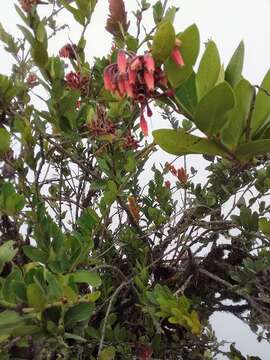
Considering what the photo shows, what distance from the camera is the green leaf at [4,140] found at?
928mm

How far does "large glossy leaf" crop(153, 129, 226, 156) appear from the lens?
1.78ft

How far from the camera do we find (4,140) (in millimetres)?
945

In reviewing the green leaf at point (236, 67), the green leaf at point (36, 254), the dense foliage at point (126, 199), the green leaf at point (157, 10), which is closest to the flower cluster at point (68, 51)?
the dense foliage at point (126, 199)

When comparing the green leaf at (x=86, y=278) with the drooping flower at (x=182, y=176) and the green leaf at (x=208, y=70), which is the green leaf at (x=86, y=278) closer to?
the green leaf at (x=208, y=70)

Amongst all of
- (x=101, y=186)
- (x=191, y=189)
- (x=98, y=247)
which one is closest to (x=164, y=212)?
(x=191, y=189)

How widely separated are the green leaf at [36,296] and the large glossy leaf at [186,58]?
31 cm

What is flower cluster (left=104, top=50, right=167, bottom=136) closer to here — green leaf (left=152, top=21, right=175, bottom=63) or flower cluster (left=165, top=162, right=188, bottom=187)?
green leaf (left=152, top=21, right=175, bottom=63)

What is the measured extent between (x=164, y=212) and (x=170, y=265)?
0.67 ft

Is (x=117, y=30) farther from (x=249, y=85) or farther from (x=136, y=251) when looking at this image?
(x=249, y=85)

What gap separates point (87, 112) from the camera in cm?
109

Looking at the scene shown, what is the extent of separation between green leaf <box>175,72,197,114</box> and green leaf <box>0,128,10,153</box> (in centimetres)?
50

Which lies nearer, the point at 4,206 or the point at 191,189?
the point at 4,206

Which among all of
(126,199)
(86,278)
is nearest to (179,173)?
(126,199)

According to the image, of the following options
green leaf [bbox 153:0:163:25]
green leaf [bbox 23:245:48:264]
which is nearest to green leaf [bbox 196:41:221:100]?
green leaf [bbox 23:245:48:264]
